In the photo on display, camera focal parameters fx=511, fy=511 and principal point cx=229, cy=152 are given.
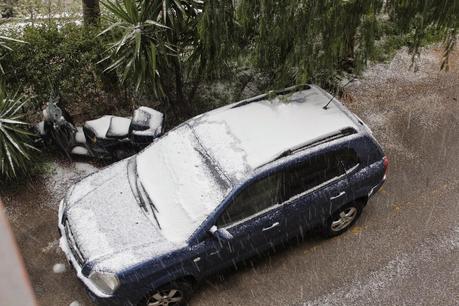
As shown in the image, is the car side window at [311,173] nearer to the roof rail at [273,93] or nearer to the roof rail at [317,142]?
the roof rail at [317,142]

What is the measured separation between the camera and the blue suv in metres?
5.36

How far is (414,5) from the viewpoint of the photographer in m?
6.04

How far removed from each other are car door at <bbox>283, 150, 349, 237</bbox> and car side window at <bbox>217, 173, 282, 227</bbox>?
0.50 ft

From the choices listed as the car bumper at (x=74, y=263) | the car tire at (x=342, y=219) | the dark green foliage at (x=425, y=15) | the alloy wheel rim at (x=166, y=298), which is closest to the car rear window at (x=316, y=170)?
the car tire at (x=342, y=219)

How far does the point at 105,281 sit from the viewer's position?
205 inches

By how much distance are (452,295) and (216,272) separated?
113 inches

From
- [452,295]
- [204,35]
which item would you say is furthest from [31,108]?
[452,295]

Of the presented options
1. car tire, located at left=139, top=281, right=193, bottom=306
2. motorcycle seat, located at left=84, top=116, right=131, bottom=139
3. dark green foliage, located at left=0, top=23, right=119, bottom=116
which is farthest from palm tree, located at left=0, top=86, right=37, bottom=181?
car tire, located at left=139, top=281, right=193, bottom=306

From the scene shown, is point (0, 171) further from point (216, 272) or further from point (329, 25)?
point (329, 25)

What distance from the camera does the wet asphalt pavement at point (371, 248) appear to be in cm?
610

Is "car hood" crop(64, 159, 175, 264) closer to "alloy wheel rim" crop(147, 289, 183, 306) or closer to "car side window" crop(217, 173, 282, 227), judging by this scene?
"alloy wheel rim" crop(147, 289, 183, 306)

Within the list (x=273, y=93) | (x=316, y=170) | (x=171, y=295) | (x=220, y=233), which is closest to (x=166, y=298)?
(x=171, y=295)

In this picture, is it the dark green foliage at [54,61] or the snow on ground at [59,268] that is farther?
the dark green foliage at [54,61]

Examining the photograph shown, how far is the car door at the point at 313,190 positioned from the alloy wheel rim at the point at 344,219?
11.5 inches
